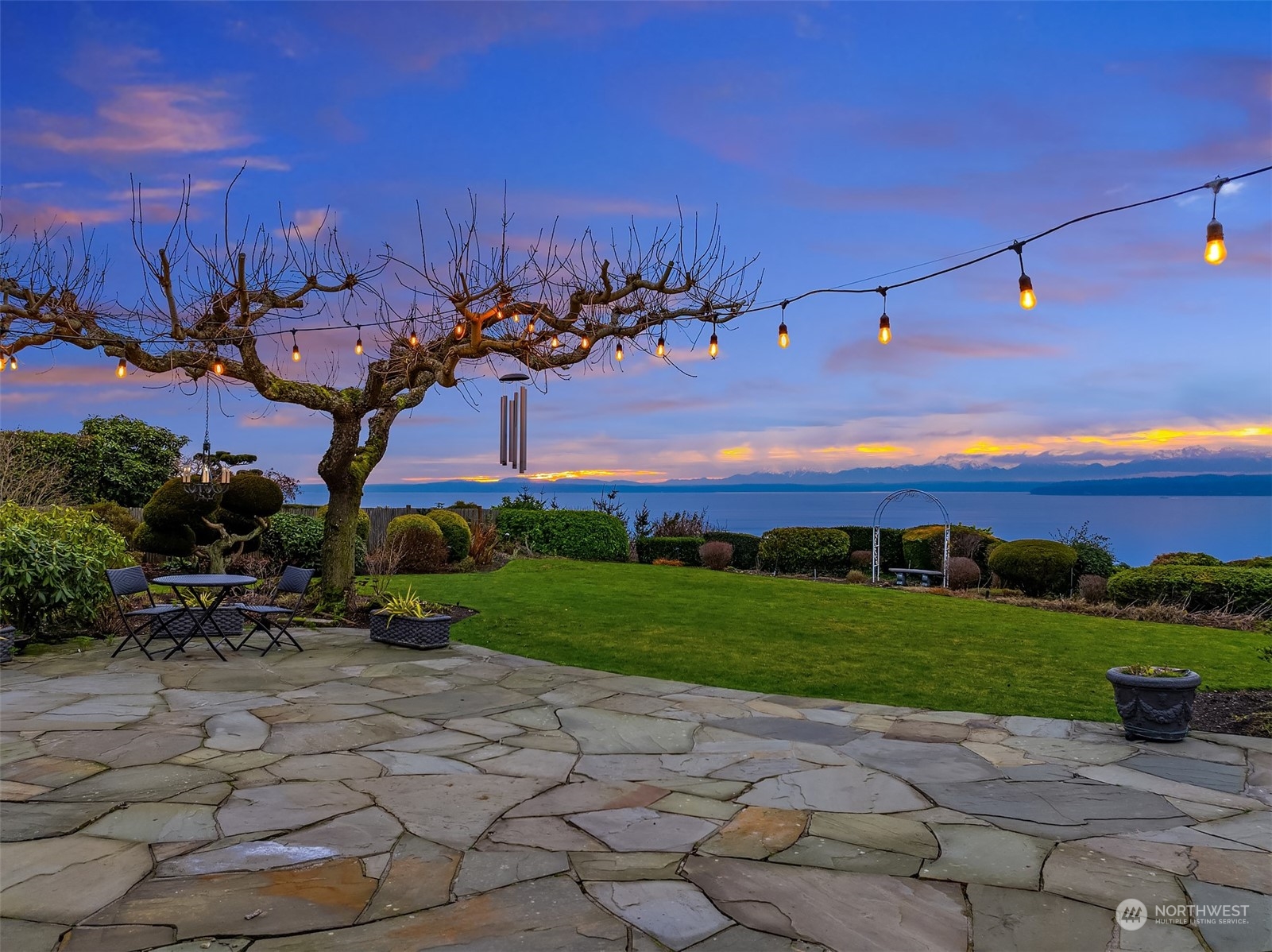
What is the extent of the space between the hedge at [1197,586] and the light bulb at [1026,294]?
7880mm

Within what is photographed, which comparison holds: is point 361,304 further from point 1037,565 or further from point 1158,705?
point 1037,565

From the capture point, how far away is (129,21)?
28.5 feet

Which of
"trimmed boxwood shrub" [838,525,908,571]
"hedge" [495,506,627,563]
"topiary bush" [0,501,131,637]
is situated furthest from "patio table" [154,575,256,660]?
"trimmed boxwood shrub" [838,525,908,571]

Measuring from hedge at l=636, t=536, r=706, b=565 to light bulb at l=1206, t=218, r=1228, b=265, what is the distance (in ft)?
45.1

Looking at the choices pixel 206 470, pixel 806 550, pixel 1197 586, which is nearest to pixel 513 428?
pixel 206 470

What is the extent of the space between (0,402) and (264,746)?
13.0 m

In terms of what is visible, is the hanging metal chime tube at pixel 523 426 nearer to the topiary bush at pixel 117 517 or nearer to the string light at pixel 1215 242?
the topiary bush at pixel 117 517

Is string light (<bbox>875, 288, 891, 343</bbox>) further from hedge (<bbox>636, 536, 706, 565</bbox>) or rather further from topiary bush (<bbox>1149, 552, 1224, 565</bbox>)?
hedge (<bbox>636, 536, 706, 565</bbox>)

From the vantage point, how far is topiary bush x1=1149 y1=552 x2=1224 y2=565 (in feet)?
41.5

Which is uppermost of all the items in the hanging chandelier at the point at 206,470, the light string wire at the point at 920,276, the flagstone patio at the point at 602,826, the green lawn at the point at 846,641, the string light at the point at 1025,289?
the light string wire at the point at 920,276

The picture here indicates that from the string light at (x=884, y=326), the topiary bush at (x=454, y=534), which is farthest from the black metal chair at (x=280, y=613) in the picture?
the topiary bush at (x=454, y=534)

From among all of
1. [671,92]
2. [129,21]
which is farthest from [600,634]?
[129,21]

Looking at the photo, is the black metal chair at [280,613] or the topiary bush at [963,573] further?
the topiary bush at [963,573]

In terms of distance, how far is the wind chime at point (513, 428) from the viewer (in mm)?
14125
